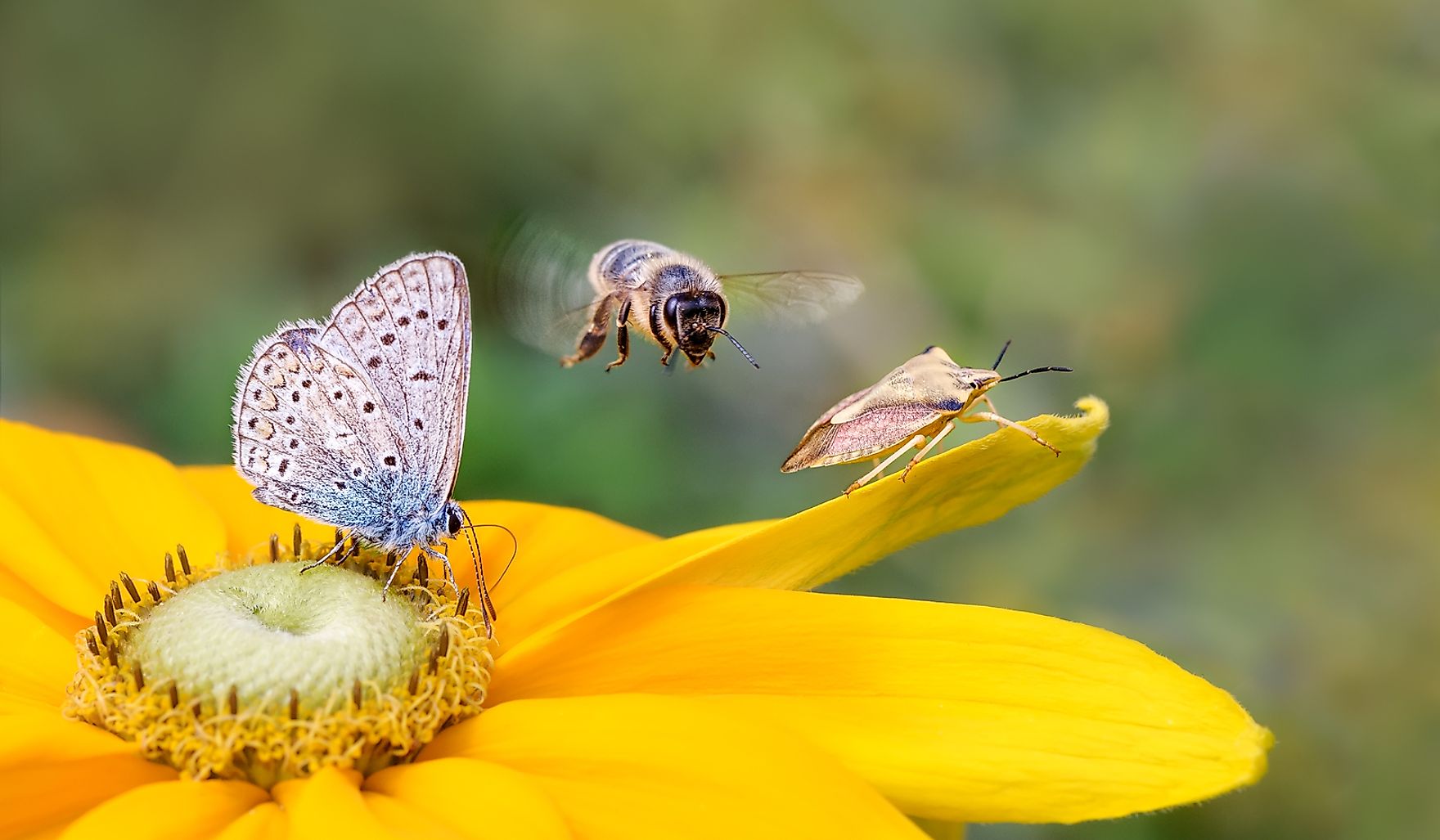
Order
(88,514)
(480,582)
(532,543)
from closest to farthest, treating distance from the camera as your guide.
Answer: (480,582) < (88,514) < (532,543)

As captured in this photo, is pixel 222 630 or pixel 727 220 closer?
pixel 222 630

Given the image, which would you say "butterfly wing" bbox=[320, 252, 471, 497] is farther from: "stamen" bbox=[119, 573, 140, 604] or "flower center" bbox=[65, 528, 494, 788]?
"stamen" bbox=[119, 573, 140, 604]

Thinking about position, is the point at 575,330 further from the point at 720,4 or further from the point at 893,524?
the point at 720,4

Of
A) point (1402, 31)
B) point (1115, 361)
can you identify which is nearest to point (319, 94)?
point (1115, 361)

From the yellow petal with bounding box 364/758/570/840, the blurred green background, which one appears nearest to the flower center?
the yellow petal with bounding box 364/758/570/840

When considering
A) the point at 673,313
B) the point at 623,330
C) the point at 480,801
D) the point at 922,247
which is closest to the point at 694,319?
the point at 673,313

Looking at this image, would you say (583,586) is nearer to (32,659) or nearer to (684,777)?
(684,777)
